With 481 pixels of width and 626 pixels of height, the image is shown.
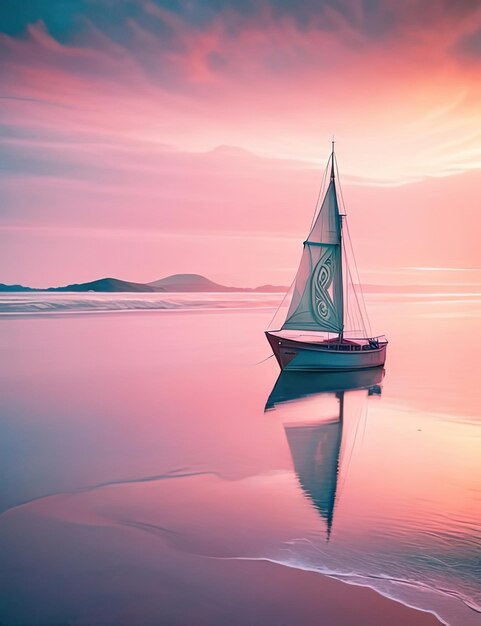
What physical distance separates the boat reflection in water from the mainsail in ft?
10.4

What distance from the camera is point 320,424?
67.8 ft

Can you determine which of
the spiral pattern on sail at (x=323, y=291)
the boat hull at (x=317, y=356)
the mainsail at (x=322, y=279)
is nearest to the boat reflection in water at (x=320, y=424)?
the boat hull at (x=317, y=356)

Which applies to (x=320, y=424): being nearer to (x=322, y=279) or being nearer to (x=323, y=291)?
(x=323, y=291)

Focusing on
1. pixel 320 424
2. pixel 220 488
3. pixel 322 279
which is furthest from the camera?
pixel 322 279

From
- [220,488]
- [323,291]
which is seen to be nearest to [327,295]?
[323,291]

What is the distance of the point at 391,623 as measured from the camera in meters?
7.98

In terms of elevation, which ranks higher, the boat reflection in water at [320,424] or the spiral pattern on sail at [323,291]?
the spiral pattern on sail at [323,291]

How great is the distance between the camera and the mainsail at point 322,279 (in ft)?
113

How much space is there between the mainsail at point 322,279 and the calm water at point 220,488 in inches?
202

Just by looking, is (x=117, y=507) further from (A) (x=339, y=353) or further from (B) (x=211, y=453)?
(A) (x=339, y=353)

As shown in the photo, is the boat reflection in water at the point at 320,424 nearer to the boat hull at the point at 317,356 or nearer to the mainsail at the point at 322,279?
the boat hull at the point at 317,356

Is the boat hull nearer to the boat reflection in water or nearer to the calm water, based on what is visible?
the boat reflection in water

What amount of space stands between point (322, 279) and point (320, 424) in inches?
607

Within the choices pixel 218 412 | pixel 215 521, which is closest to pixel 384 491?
pixel 215 521
